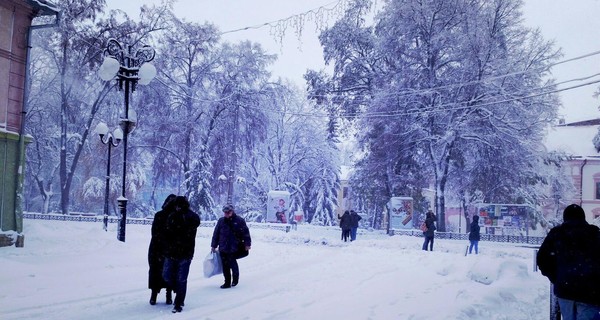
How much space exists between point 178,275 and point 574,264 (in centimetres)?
518

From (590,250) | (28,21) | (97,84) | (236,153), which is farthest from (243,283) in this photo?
(97,84)

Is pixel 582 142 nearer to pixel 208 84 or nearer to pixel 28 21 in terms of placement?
pixel 208 84

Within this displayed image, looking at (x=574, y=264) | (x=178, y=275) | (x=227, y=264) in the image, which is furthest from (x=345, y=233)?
(x=574, y=264)

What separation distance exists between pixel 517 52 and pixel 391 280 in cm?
2448

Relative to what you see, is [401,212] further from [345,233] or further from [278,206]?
[278,206]

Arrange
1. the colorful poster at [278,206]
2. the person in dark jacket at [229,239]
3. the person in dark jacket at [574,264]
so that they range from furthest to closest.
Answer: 1. the colorful poster at [278,206]
2. the person in dark jacket at [229,239]
3. the person in dark jacket at [574,264]

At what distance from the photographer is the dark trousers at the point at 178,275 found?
757 centimetres

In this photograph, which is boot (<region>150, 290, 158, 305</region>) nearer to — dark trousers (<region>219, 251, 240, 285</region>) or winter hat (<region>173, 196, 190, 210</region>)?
winter hat (<region>173, 196, 190, 210</region>)

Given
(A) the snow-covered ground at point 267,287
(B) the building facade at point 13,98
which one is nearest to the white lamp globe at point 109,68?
(B) the building facade at point 13,98

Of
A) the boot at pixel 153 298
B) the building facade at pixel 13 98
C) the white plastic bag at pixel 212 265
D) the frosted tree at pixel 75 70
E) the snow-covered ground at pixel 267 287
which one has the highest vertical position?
the frosted tree at pixel 75 70

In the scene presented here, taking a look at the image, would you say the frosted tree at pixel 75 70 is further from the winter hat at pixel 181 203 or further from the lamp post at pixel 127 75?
the winter hat at pixel 181 203

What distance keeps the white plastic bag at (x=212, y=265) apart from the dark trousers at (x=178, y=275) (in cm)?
227

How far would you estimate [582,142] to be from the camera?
57406 millimetres

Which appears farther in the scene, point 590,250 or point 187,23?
point 187,23
